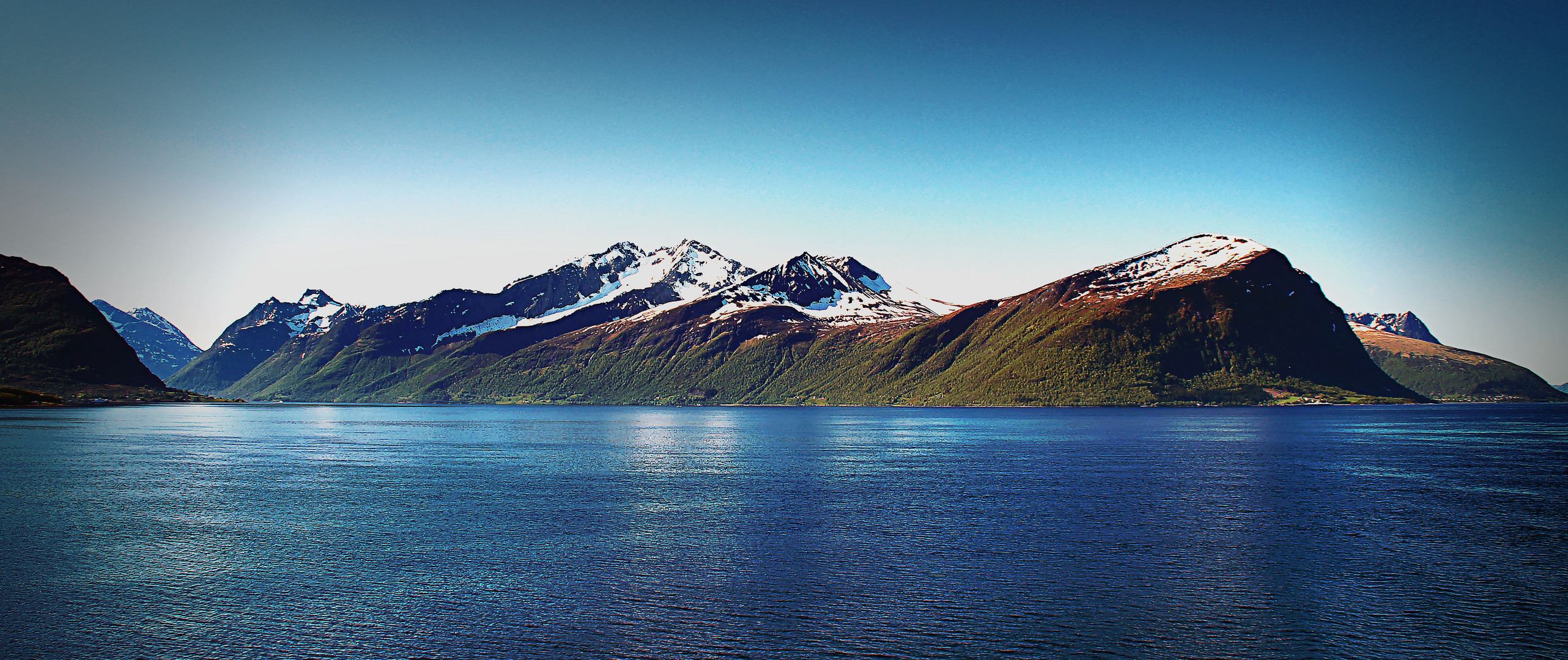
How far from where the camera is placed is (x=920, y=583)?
147 feet

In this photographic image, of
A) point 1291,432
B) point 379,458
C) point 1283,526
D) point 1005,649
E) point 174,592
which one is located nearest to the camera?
point 1005,649

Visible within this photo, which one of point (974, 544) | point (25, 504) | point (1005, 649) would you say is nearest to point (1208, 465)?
point (974, 544)

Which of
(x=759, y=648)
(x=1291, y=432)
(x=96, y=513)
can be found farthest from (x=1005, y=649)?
(x=1291, y=432)

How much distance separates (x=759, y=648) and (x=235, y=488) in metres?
72.7

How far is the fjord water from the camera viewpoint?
36.1 metres

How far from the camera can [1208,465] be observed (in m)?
108

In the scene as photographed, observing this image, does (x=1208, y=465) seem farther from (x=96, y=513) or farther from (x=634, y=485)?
(x=96, y=513)

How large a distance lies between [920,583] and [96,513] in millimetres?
63646

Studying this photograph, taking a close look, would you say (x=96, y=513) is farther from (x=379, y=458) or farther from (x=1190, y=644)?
(x=1190, y=644)

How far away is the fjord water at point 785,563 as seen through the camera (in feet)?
118

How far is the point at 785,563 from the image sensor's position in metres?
49.8

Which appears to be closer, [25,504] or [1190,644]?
[1190,644]

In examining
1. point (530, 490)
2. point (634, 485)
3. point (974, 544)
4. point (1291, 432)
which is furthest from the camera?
point (1291, 432)

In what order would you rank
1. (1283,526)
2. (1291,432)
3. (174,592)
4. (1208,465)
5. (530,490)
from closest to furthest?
(174,592) < (1283,526) < (530,490) < (1208,465) < (1291,432)
